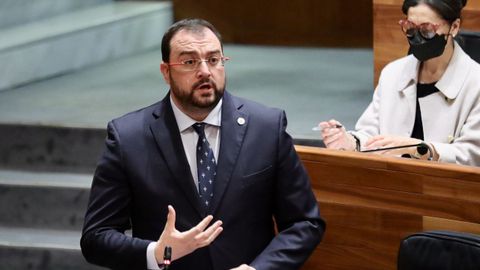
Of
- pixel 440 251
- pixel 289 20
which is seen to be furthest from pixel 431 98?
pixel 289 20

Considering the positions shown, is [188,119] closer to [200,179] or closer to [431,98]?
[200,179]

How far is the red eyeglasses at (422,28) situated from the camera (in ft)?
6.14

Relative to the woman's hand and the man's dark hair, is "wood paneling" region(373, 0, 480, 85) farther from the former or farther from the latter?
the man's dark hair

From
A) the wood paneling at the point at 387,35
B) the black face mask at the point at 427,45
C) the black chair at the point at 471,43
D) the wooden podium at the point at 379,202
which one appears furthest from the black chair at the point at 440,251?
the wood paneling at the point at 387,35

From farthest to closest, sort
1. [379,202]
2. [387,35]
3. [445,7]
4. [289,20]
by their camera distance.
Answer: [289,20], [387,35], [445,7], [379,202]

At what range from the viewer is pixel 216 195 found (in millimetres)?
1557

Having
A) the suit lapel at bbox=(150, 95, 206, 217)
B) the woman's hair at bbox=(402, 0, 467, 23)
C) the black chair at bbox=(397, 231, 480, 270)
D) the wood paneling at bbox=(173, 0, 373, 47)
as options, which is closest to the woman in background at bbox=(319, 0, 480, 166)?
the woman's hair at bbox=(402, 0, 467, 23)

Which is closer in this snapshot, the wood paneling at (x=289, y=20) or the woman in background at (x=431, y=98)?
the woman in background at (x=431, y=98)

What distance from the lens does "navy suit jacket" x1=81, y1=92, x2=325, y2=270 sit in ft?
5.09

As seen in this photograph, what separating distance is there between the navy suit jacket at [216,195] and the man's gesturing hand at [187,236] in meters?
0.09

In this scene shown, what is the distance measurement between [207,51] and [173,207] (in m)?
0.21

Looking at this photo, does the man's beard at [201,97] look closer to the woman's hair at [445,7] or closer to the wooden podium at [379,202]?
the wooden podium at [379,202]

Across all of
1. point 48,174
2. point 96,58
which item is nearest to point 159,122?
point 48,174

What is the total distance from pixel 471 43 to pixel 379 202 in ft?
1.57
